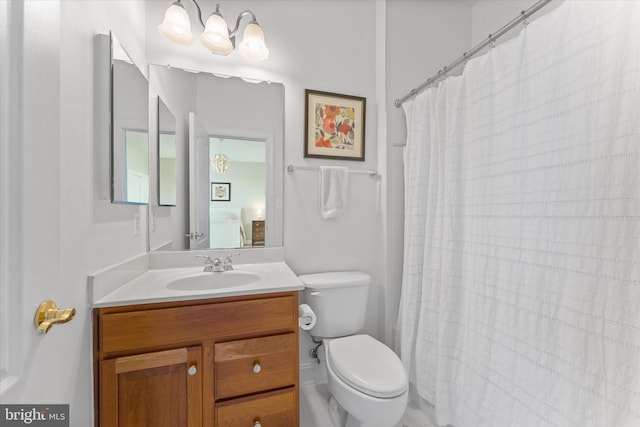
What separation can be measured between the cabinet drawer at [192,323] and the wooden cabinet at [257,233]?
0.55 meters

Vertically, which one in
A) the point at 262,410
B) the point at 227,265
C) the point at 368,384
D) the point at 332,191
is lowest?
the point at 262,410

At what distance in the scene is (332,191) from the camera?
1.75 meters

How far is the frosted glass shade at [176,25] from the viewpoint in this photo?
1.33 meters

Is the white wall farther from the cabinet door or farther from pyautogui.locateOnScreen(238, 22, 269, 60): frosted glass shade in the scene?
pyautogui.locateOnScreen(238, 22, 269, 60): frosted glass shade

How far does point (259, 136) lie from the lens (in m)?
1.66

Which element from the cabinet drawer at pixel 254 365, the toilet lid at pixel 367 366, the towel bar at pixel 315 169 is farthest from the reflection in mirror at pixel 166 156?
the toilet lid at pixel 367 366

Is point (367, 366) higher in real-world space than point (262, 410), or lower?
higher

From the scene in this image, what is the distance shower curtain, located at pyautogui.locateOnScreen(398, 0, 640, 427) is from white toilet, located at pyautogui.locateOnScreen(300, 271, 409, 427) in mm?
314

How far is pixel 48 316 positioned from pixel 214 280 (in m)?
0.86

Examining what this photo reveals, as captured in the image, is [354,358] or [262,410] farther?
[354,358]

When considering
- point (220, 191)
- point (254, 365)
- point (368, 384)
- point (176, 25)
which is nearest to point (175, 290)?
point (254, 365)

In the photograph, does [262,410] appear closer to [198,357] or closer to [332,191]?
[198,357]

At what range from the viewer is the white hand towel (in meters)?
1.75

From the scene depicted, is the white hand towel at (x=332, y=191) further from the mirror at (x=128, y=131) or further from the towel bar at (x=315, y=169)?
the mirror at (x=128, y=131)
